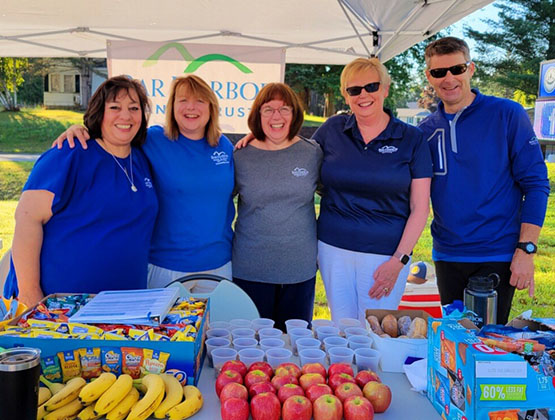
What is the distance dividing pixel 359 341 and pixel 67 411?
0.92 m

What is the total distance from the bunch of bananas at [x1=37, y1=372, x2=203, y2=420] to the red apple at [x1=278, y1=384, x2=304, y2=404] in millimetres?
225

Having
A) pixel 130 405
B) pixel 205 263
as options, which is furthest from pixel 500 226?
pixel 130 405

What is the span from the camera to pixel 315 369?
150 cm

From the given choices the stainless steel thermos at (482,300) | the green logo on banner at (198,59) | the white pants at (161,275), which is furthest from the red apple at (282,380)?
the green logo on banner at (198,59)

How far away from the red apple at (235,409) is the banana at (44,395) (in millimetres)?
452

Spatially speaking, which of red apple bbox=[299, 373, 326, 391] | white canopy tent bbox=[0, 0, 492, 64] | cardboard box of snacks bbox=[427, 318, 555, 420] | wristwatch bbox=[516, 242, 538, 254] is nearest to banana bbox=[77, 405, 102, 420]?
red apple bbox=[299, 373, 326, 391]

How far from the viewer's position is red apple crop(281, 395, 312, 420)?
1278 millimetres

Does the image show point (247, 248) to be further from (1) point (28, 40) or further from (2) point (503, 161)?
(1) point (28, 40)

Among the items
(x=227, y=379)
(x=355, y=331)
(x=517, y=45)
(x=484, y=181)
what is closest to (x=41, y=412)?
(x=227, y=379)

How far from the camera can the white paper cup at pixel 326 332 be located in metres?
1.81

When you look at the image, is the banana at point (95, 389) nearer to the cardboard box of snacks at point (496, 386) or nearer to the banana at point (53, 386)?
the banana at point (53, 386)

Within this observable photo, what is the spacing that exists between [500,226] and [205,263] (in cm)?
148

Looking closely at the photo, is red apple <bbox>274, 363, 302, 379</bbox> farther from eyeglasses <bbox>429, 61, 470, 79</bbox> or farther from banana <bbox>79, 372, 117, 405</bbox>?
eyeglasses <bbox>429, 61, 470, 79</bbox>

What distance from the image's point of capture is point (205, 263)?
256cm
